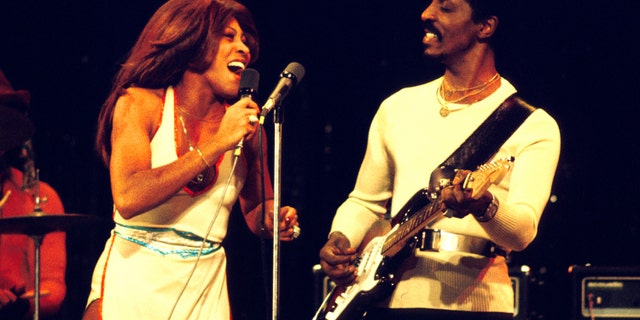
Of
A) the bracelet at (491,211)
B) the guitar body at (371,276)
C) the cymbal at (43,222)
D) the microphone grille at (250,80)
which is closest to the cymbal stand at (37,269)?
the cymbal at (43,222)

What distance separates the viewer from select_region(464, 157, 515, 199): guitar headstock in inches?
107

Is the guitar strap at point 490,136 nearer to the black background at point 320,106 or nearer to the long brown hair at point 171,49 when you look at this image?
the long brown hair at point 171,49

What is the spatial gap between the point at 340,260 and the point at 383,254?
0.67ft

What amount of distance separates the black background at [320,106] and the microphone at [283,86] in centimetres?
201

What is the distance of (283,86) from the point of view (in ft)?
9.70

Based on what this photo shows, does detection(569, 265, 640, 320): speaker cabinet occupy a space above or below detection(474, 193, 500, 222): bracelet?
below

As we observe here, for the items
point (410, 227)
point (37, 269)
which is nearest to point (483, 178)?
point (410, 227)

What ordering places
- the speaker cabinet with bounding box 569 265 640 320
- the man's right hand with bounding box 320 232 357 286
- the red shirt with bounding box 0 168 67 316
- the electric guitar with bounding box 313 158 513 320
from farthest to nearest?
the red shirt with bounding box 0 168 67 316 < the speaker cabinet with bounding box 569 265 640 320 < the man's right hand with bounding box 320 232 357 286 < the electric guitar with bounding box 313 158 513 320

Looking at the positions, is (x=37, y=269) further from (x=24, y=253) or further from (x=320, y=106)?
(x=320, y=106)

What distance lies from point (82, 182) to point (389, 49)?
1.76 m

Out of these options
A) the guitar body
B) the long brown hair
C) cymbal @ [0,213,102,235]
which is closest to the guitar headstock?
the guitar body

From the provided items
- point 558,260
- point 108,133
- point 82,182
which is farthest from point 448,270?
point 82,182

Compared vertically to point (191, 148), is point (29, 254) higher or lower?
lower

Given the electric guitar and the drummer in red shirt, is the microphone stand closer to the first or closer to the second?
the electric guitar
